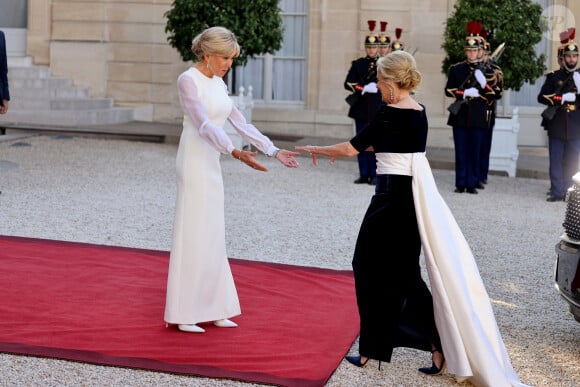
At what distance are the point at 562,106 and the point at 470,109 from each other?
1049mm

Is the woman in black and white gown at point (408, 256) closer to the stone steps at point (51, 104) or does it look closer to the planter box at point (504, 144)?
the planter box at point (504, 144)

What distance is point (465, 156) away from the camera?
1334cm

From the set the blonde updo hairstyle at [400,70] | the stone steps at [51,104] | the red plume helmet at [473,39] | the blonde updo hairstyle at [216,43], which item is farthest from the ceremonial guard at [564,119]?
the stone steps at [51,104]

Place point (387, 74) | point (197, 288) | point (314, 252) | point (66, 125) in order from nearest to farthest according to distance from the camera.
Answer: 1. point (387, 74)
2. point (197, 288)
3. point (314, 252)
4. point (66, 125)

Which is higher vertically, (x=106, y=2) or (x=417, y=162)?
(x=106, y=2)

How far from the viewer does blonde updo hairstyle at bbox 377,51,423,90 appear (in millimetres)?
5809

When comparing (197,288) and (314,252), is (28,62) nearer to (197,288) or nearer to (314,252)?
(314,252)

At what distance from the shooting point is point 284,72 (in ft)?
63.0

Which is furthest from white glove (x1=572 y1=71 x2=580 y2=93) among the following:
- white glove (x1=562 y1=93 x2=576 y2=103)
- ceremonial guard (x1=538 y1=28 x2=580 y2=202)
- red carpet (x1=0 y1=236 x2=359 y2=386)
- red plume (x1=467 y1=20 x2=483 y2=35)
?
red carpet (x1=0 y1=236 x2=359 y2=386)

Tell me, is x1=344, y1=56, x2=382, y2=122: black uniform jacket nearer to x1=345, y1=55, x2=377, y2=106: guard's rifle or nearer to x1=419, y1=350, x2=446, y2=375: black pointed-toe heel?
x1=345, y1=55, x2=377, y2=106: guard's rifle

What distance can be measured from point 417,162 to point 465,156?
7.61 meters

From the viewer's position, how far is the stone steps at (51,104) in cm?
1772

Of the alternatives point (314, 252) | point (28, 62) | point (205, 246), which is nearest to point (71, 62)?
point (28, 62)

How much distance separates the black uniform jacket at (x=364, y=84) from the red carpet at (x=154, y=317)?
5760mm
